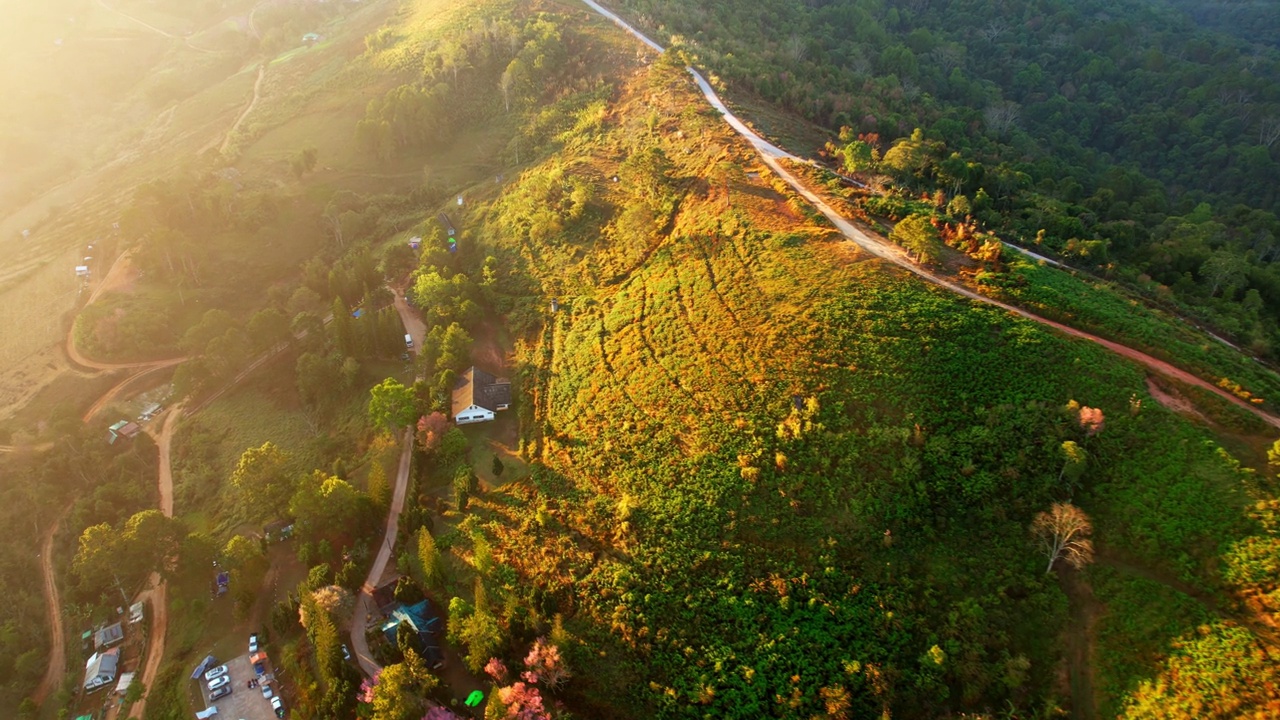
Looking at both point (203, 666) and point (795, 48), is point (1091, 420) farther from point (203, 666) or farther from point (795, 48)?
point (795, 48)

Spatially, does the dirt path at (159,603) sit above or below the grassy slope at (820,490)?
below

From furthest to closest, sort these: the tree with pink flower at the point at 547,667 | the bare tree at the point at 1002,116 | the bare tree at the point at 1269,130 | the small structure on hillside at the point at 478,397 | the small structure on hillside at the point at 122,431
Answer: the bare tree at the point at 1002,116
the bare tree at the point at 1269,130
the small structure on hillside at the point at 122,431
the small structure on hillside at the point at 478,397
the tree with pink flower at the point at 547,667

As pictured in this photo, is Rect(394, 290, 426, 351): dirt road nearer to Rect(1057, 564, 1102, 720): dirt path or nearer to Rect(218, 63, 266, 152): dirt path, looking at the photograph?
Rect(1057, 564, 1102, 720): dirt path

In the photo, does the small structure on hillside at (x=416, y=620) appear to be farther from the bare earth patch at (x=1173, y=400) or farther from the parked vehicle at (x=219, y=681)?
the bare earth patch at (x=1173, y=400)

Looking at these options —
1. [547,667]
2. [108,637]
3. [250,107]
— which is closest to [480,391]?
[547,667]

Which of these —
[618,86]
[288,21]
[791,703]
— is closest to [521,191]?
[618,86]

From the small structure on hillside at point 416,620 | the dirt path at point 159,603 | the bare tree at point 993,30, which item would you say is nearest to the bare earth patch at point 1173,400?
the small structure on hillside at point 416,620

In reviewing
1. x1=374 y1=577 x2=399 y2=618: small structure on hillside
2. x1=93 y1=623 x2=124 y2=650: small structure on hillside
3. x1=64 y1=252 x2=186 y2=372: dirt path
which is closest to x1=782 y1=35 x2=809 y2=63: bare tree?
x1=374 y1=577 x2=399 y2=618: small structure on hillside
